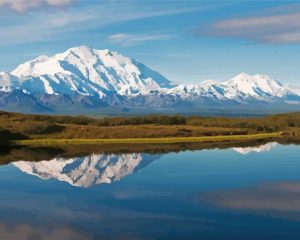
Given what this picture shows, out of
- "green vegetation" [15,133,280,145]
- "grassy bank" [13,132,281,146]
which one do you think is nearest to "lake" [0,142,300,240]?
"grassy bank" [13,132,281,146]

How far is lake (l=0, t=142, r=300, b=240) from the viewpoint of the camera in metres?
49.1

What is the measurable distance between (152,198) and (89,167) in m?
38.1

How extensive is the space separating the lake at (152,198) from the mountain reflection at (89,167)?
173mm

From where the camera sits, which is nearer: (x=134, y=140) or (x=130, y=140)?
(x=134, y=140)

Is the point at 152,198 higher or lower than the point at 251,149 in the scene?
higher

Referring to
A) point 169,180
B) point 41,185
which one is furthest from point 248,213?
point 41,185

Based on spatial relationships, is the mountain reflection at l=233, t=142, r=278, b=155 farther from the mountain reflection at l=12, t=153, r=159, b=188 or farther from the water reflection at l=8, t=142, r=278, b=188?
the mountain reflection at l=12, t=153, r=159, b=188

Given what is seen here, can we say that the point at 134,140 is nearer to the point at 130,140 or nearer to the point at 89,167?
the point at 130,140

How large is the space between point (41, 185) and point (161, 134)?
10867cm

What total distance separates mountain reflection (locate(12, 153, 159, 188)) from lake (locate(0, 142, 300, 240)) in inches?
6.8

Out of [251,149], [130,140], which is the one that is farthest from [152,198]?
[130,140]

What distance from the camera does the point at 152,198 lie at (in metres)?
65.8

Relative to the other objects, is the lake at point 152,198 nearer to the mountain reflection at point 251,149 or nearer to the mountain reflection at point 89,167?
the mountain reflection at point 89,167

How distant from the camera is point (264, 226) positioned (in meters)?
49.7
